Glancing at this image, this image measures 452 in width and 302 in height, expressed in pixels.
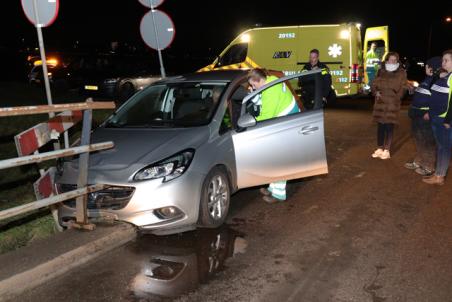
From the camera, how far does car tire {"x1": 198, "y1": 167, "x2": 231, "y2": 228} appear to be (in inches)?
192

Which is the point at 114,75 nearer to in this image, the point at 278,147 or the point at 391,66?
Result: the point at 391,66

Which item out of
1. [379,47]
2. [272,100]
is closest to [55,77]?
[379,47]

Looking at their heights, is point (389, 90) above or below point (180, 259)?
above

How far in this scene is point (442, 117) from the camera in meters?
6.61

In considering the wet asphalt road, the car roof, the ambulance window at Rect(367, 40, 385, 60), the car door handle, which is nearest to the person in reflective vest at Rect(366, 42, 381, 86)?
the ambulance window at Rect(367, 40, 385, 60)

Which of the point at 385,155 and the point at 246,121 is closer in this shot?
the point at 246,121

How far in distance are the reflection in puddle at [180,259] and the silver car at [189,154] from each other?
5.7 inches

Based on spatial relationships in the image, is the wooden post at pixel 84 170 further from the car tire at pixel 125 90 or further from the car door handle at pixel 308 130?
the car tire at pixel 125 90

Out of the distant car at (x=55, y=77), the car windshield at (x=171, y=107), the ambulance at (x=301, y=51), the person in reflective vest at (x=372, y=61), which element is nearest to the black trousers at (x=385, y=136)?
the car windshield at (x=171, y=107)

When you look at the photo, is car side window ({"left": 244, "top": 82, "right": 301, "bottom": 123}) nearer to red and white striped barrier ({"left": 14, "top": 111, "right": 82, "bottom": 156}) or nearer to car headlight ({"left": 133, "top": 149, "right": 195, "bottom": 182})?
car headlight ({"left": 133, "top": 149, "right": 195, "bottom": 182})

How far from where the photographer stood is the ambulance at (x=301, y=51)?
1455 cm

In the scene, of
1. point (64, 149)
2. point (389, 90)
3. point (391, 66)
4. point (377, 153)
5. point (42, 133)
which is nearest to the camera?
point (64, 149)

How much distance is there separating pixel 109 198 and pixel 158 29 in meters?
4.73

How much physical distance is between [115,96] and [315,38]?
248 inches
